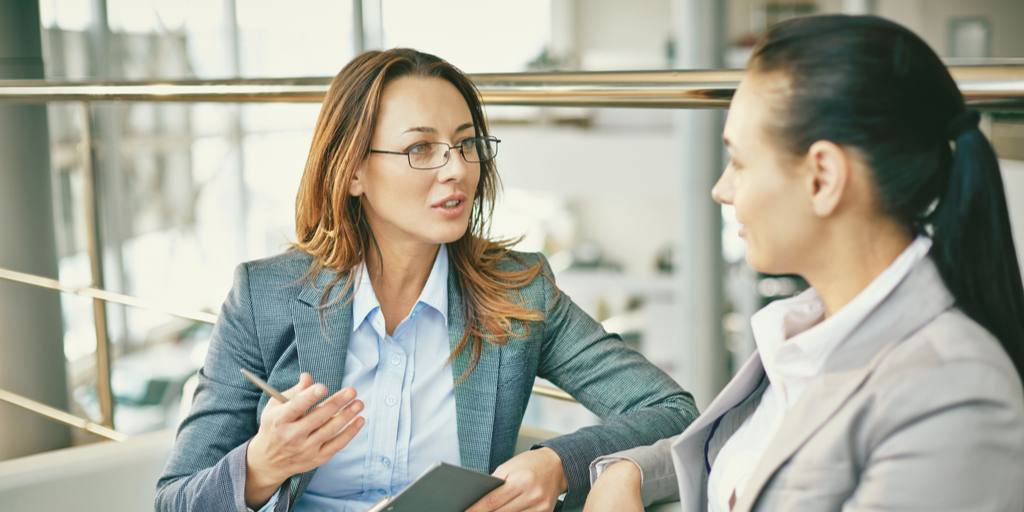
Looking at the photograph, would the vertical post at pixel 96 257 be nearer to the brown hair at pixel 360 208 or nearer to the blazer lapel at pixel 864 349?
the brown hair at pixel 360 208

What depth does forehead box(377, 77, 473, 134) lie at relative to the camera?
136cm

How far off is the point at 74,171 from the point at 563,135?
15.7 feet

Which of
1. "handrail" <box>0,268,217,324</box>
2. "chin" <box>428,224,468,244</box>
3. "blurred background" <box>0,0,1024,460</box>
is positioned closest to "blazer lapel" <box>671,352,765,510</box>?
"chin" <box>428,224,468,244</box>

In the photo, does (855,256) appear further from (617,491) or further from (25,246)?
(25,246)

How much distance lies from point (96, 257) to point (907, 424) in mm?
Result: 2102

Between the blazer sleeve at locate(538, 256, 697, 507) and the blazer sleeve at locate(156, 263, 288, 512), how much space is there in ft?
1.49

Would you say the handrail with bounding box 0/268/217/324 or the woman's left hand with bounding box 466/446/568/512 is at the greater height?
the handrail with bounding box 0/268/217/324

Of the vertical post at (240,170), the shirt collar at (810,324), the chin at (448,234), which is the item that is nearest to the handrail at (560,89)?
the chin at (448,234)

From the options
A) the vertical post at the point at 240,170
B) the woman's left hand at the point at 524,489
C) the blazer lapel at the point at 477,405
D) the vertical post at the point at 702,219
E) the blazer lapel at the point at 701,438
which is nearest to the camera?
the blazer lapel at the point at 701,438

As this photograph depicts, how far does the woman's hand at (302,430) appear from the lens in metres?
1.02

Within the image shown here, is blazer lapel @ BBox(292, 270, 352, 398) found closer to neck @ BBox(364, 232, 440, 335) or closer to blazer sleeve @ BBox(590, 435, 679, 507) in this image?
neck @ BBox(364, 232, 440, 335)

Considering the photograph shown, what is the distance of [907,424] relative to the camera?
657mm

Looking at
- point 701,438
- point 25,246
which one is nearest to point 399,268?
point 701,438

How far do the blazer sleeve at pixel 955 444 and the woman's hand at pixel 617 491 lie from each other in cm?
44
